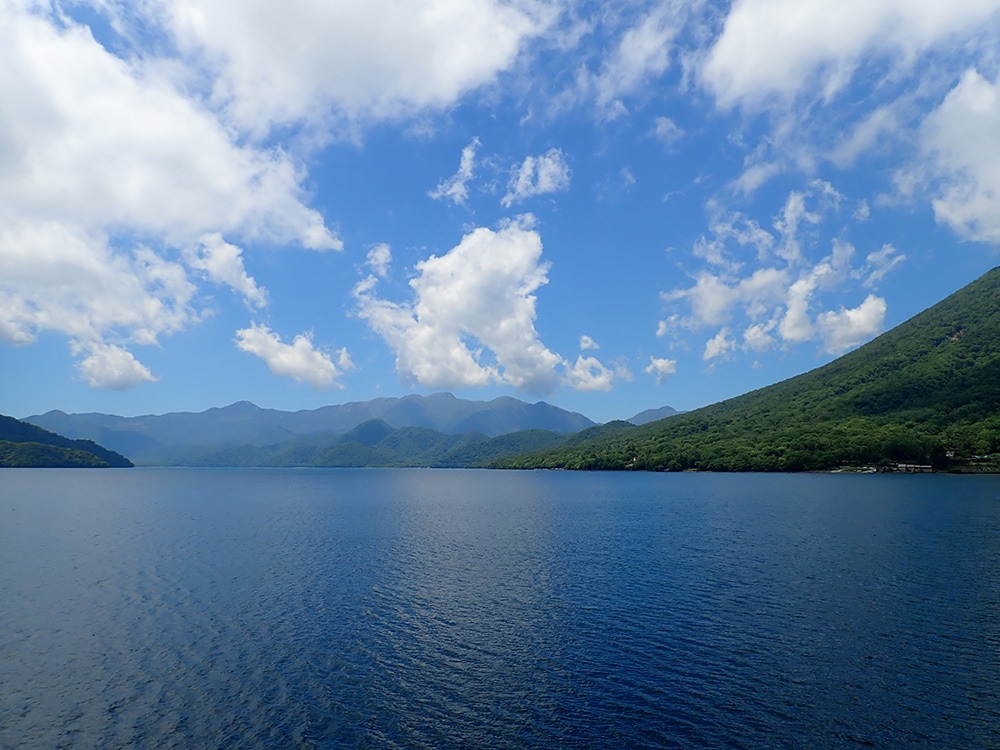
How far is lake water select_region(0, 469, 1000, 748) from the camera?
27891mm

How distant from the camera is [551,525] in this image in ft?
335

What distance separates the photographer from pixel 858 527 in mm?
88750

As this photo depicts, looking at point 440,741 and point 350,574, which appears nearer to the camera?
point 440,741

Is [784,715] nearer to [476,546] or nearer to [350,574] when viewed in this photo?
[350,574]

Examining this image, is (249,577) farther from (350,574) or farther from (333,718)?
(333,718)

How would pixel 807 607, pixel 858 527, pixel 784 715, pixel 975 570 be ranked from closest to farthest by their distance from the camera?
pixel 784 715
pixel 807 607
pixel 975 570
pixel 858 527

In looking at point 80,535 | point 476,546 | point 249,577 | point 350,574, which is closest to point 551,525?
point 476,546

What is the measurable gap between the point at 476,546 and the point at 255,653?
142ft

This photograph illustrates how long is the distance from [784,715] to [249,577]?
54.2 meters

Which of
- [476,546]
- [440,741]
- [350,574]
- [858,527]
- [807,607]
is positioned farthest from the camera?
[858,527]

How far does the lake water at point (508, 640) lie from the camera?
91.5 feet

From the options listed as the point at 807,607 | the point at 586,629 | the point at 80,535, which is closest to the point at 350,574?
the point at 586,629

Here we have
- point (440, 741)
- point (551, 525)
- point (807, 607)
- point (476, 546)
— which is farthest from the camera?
point (551, 525)

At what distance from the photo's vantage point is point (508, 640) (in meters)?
39.9
